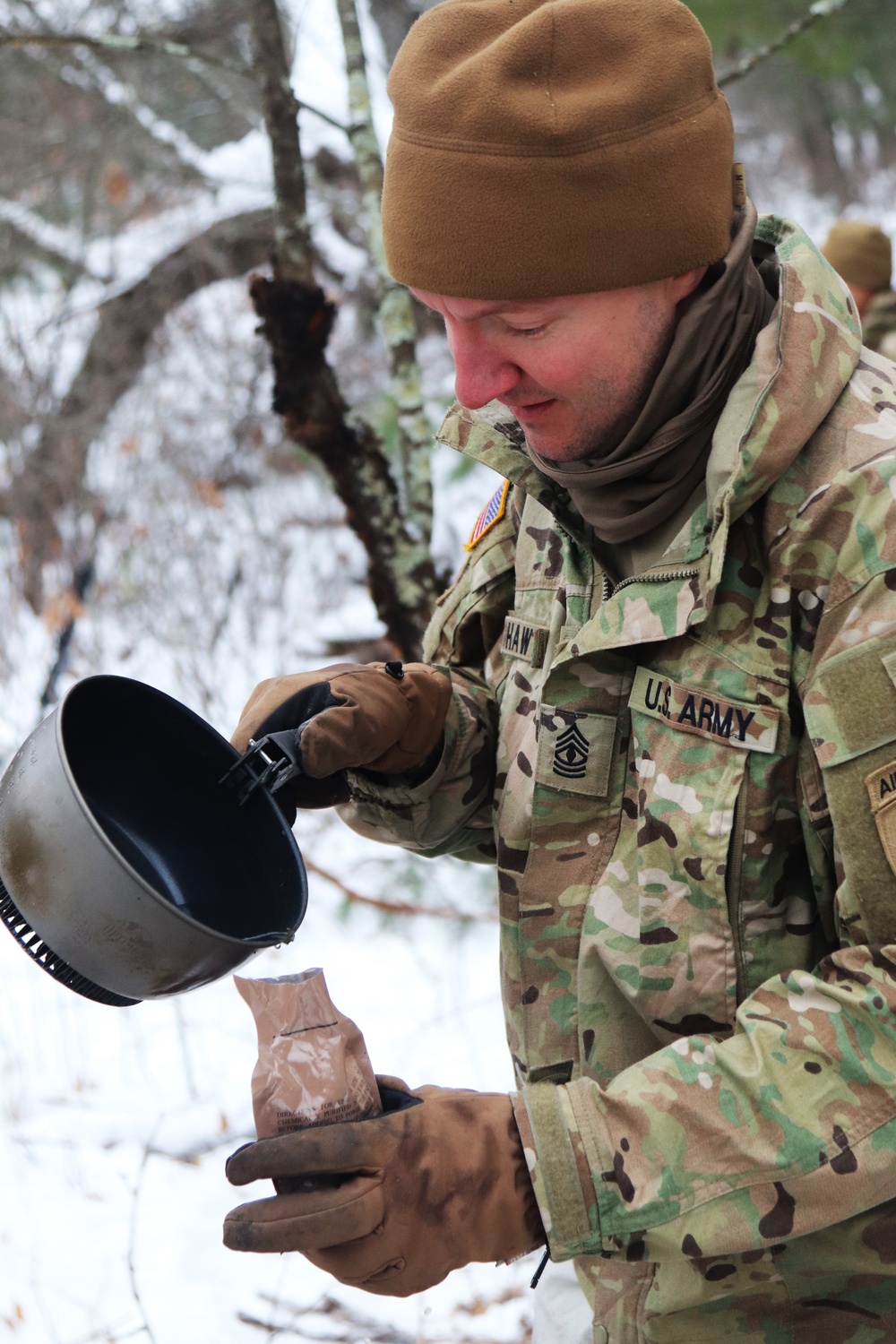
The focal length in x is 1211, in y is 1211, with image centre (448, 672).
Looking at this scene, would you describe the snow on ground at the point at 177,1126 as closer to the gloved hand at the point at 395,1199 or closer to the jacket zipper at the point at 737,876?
the gloved hand at the point at 395,1199

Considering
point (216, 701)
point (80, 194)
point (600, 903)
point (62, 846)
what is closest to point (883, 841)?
point (600, 903)

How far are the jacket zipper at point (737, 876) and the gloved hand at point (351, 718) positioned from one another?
52 centimetres

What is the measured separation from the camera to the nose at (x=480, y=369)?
1.33 meters

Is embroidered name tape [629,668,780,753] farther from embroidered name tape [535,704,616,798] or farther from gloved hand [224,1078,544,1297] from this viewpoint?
gloved hand [224,1078,544,1297]

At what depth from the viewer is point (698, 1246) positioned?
1.11 meters

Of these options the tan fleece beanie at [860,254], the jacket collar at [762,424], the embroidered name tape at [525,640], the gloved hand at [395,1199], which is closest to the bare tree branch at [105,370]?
the tan fleece beanie at [860,254]

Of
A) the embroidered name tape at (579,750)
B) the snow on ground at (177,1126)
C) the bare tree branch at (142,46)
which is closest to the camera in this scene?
the embroidered name tape at (579,750)

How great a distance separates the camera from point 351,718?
5.14 feet

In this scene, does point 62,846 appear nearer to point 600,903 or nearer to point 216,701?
point 600,903

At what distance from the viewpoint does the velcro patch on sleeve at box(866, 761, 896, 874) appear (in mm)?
1106

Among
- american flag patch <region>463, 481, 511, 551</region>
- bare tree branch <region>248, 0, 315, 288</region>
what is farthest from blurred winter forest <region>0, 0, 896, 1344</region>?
american flag patch <region>463, 481, 511, 551</region>

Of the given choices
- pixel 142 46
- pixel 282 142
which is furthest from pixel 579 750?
pixel 142 46

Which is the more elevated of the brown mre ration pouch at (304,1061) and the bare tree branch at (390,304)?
the bare tree branch at (390,304)

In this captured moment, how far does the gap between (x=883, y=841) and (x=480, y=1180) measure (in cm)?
49
